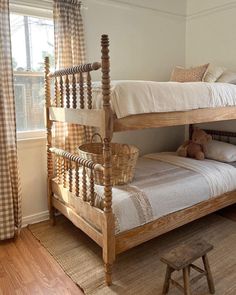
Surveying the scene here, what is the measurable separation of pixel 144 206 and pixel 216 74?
6.07 ft

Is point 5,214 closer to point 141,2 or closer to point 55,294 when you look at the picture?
point 55,294

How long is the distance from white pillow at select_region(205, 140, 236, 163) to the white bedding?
2.16ft

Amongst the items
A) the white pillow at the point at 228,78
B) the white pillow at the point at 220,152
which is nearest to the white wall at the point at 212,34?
the white pillow at the point at 228,78

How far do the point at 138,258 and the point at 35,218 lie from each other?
3.87 ft

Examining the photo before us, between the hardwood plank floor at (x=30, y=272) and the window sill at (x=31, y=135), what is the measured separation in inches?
36.4

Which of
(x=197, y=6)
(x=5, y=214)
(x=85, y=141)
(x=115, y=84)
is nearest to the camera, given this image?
(x=115, y=84)

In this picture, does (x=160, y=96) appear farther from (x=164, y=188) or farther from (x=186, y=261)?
(x=186, y=261)

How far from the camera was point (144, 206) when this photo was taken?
2047 mm

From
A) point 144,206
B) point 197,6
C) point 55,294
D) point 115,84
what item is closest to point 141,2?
point 197,6

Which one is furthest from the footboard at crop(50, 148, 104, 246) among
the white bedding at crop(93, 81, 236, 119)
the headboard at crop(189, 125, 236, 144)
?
the headboard at crop(189, 125, 236, 144)

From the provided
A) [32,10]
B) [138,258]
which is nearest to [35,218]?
[138,258]

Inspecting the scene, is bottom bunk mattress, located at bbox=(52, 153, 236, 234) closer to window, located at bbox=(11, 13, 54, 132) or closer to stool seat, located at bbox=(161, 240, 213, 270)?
stool seat, located at bbox=(161, 240, 213, 270)

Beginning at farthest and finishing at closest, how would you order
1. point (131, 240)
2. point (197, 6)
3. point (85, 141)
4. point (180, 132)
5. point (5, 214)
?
1. point (180, 132)
2. point (197, 6)
3. point (85, 141)
4. point (5, 214)
5. point (131, 240)

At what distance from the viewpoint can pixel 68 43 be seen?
2674 millimetres
